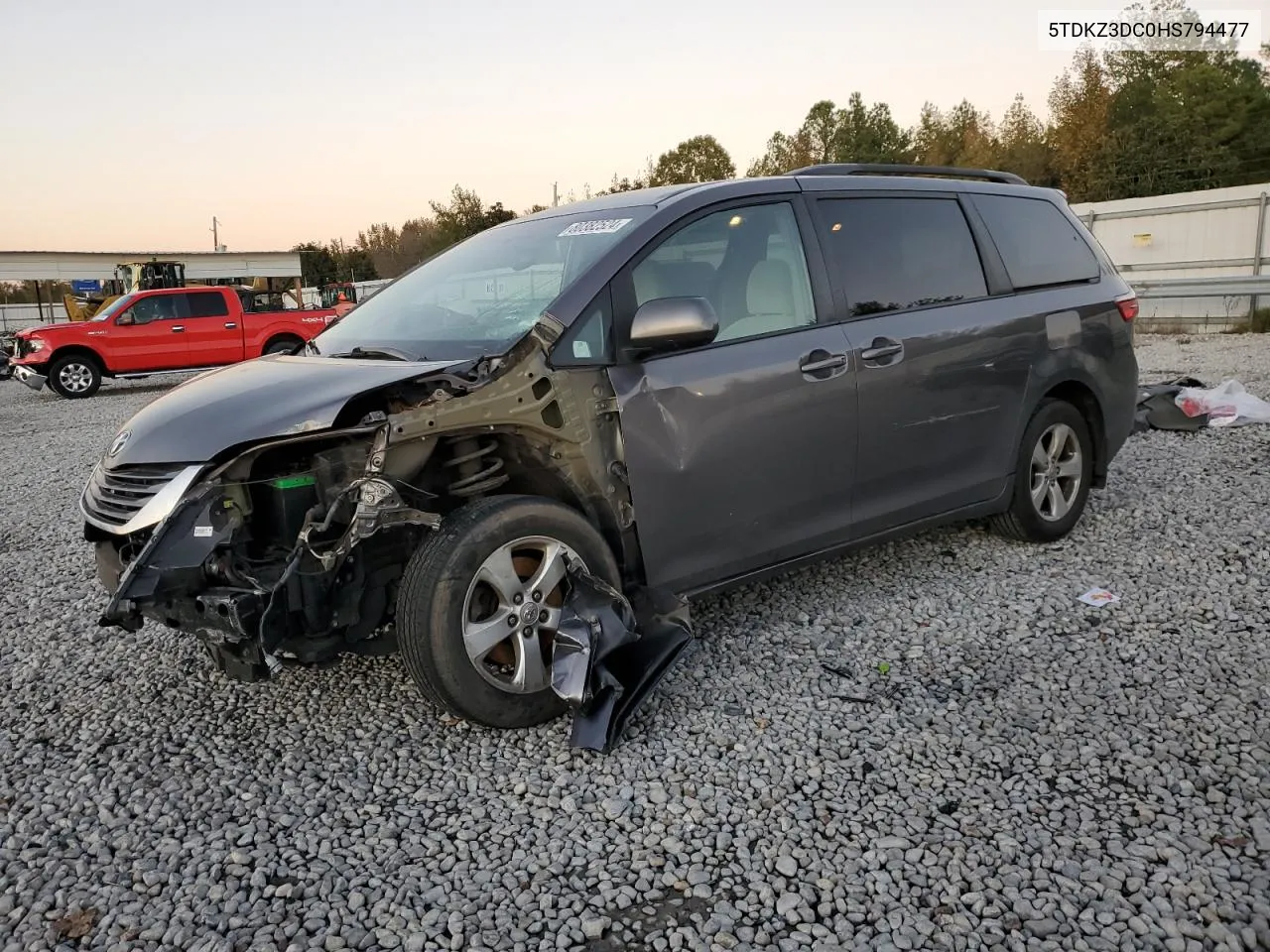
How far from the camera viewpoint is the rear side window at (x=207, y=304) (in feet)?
58.1

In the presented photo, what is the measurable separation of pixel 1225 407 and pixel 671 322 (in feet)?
22.5

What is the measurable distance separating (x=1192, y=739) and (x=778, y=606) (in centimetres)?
174

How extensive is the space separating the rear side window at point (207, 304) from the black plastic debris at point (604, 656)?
659 inches

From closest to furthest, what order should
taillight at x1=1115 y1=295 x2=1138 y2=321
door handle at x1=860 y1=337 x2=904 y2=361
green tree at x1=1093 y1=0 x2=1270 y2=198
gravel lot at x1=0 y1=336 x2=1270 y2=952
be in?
gravel lot at x1=0 y1=336 x2=1270 y2=952 → door handle at x1=860 y1=337 x2=904 y2=361 → taillight at x1=1115 y1=295 x2=1138 y2=321 → green tree at x1=1093 y1=0 x2=1270 y2=198

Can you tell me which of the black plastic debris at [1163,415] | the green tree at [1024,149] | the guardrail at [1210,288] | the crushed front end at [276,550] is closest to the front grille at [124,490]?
the crushed front end at [276,550]

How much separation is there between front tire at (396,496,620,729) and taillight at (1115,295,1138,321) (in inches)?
137

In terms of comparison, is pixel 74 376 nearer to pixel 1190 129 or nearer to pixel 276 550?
pixel 276 550

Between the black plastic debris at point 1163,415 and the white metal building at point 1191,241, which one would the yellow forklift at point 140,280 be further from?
the black plastic debris at point 1163,415

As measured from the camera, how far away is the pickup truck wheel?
16.8 m

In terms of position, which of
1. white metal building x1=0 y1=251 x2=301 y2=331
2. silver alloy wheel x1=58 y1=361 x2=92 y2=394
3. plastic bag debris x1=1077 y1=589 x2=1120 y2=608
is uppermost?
white metal building x1=0 y1=251 x2=301 y2=331

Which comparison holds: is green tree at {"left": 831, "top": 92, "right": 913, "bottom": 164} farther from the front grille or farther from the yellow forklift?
the front grille

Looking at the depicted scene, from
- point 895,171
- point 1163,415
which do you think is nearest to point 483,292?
point 895,171

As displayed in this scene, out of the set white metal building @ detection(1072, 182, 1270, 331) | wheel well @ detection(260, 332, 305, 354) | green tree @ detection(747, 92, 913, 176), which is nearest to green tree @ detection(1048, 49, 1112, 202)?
green tree @ detection(747, 92, 913, 176)

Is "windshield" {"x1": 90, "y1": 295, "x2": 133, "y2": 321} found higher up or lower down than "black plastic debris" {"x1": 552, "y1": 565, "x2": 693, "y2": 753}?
higher up
